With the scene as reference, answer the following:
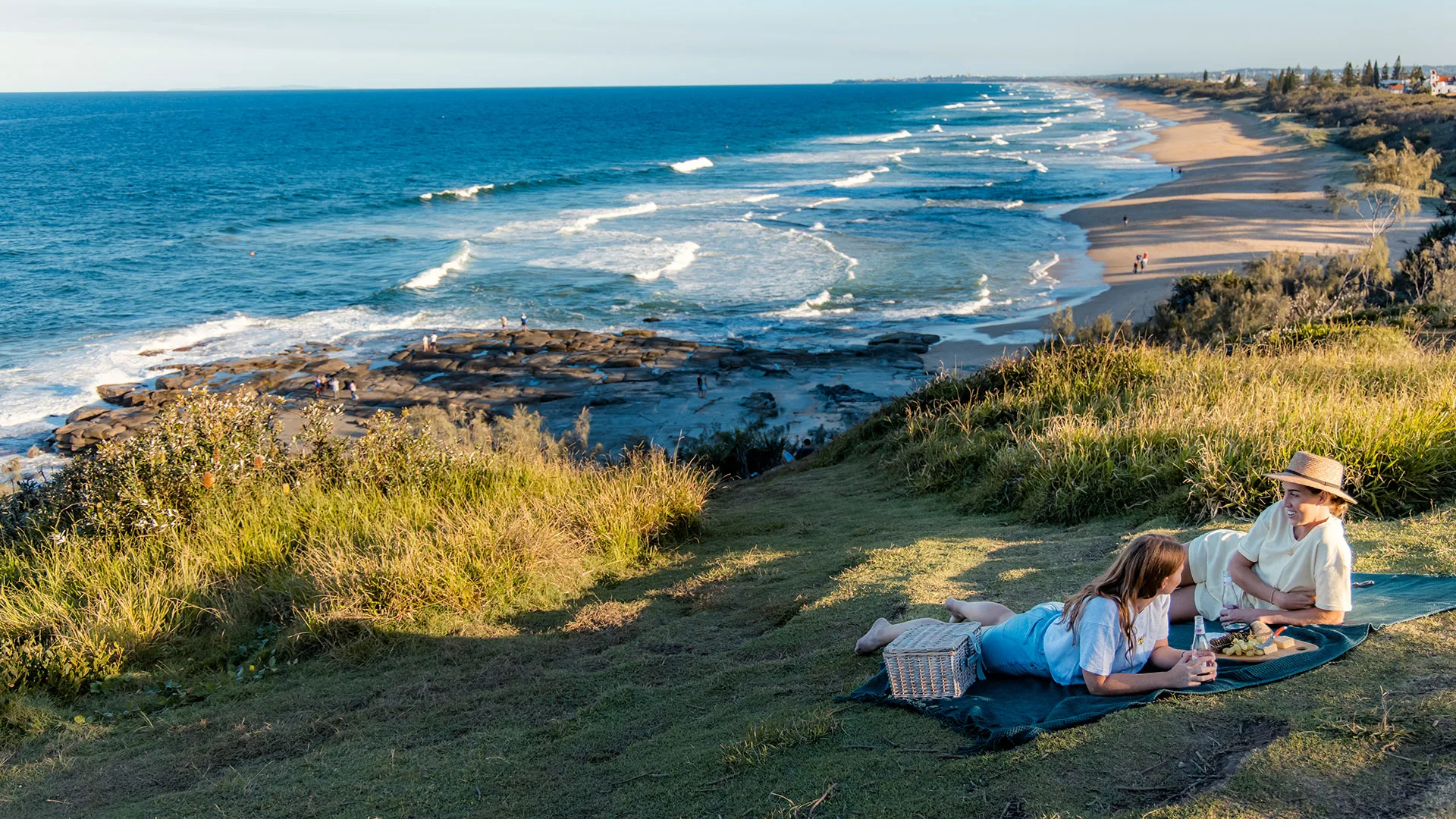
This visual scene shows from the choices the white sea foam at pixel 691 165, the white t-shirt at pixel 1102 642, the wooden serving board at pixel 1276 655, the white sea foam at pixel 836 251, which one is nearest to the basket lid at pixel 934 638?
the white t-shirt at pixel 1102 642

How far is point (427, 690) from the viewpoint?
573 centimetres

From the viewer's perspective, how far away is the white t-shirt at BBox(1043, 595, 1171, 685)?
4.20 metres

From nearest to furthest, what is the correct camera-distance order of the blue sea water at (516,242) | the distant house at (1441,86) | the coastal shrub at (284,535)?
1. the coastal shrub at (284,535)
2. the blue sea water at (516,242)
3. the distant house at (1441,86)

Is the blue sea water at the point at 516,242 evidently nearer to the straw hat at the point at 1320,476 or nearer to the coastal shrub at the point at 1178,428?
the coastal shrub at the point at 1178,428

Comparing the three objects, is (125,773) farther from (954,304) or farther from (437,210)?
(437,210)

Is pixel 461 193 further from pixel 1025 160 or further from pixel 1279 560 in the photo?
pixel 1279 560

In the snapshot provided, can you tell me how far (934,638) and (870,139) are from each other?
92664 mm

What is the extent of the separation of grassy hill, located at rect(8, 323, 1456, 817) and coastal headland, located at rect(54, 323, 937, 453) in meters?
8.74

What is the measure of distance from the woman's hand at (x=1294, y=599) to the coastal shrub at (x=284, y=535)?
4.54m

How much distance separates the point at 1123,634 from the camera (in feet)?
13.9

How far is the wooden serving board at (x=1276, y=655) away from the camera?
431cm

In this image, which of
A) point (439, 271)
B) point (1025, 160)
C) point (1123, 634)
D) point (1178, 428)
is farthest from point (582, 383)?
point (1025, 160)

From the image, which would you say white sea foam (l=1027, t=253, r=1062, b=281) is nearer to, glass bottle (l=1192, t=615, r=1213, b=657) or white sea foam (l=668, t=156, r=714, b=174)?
glass bottle (l=1192, t=615, r=1213, b=657)

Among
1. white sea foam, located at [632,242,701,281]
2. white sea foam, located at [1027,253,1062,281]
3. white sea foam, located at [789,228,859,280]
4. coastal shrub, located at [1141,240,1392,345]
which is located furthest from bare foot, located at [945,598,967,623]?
white sea foam, located at [632,242,701,281]
